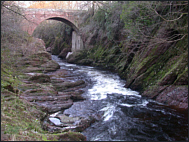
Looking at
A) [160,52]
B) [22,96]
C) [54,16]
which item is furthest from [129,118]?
[54,16]

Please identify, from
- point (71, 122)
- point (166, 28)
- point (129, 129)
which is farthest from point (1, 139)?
point (166, 28)

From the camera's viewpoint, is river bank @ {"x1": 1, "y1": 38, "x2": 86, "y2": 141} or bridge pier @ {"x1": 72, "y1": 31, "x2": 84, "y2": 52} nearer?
river bank @ {"x1": 1, "y1": 38, "x2": 86, "y2": 141}

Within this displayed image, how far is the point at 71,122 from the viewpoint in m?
5.95

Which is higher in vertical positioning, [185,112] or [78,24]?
[78,24]

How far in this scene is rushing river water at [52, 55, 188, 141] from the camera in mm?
5484

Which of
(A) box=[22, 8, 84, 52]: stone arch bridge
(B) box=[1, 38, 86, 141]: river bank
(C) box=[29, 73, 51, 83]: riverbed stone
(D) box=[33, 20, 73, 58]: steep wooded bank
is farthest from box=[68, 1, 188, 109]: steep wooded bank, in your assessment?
(D) box=[33, 20, 73, 58]: steep wooded bank

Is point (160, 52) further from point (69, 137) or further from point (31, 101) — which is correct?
point (69, 137)

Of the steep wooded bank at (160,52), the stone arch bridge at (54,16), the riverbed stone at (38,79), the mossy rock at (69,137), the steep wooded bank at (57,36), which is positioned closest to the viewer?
the mossy rock at (69,137)

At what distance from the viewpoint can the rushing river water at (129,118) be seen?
5.48 meters

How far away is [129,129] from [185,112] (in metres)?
2.56

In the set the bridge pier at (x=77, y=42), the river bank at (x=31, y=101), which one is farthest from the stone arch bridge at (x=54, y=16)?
the river bank at (x=31, y=101)

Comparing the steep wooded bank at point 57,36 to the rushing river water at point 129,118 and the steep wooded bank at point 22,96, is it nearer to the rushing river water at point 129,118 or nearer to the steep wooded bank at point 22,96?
the steep wooded bank at point 22,96

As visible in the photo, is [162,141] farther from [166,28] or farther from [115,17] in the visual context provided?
[115,17]

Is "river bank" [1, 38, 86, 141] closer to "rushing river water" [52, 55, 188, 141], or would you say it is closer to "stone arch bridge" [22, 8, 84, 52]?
"rushing river water" [52, 55, 188, 141]
